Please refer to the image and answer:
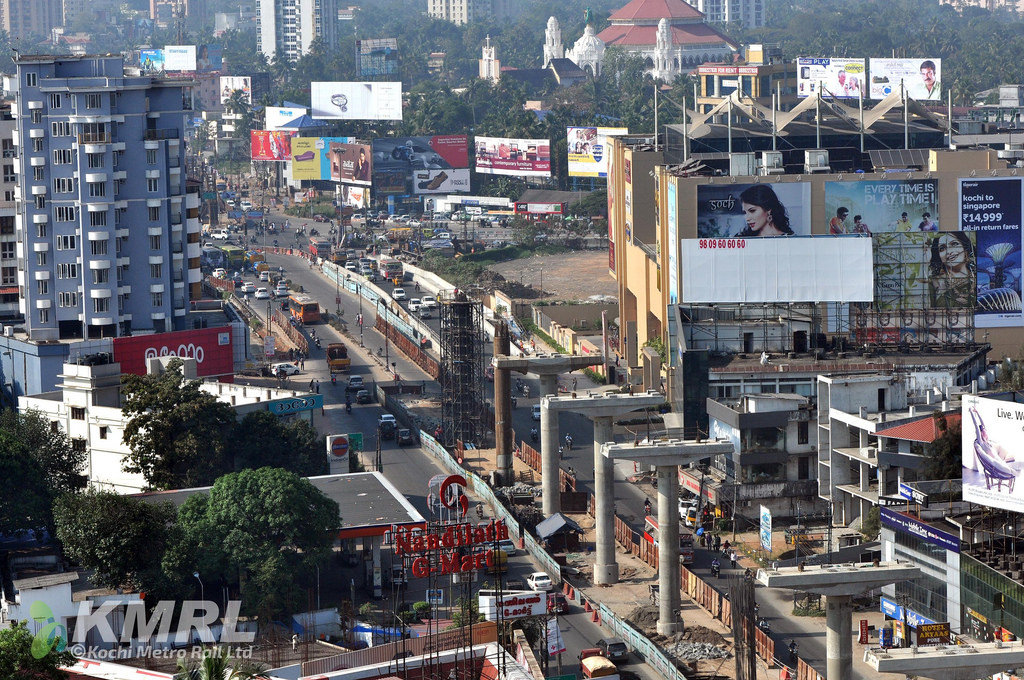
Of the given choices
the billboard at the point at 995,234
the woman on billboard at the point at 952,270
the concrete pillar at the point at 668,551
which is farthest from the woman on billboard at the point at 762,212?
Result: the concrete pillar at the point at 668,551

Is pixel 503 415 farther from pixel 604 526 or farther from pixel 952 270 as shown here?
pixel 952 270

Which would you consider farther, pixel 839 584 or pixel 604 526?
pixel 604 526

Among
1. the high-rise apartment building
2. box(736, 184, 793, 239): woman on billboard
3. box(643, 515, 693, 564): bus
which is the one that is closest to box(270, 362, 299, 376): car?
the high-rise apartment building

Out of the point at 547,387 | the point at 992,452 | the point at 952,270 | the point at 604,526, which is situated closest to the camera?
the point at 992,452

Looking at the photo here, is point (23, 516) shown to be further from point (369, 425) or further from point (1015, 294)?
point (1015, 294)

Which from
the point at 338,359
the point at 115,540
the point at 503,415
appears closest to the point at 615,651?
the point at 115,540
